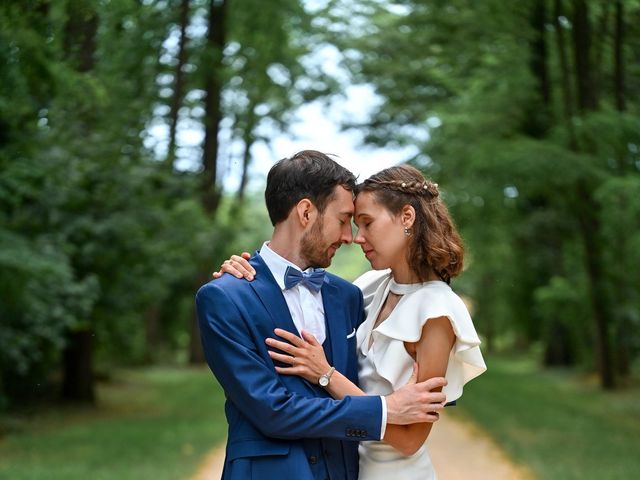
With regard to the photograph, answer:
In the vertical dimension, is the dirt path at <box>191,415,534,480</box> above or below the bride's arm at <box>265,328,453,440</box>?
below

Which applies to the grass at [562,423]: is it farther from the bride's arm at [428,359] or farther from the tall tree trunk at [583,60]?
the bride's arm at [428,359]

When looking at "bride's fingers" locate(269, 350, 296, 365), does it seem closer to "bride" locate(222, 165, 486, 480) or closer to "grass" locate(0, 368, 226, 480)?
"bride" locate(222, 165, 486, 480)

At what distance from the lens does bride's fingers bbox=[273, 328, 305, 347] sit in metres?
3.39

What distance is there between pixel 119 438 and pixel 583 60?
915 cm

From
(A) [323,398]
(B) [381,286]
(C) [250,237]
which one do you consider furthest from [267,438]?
(C) [250,237]

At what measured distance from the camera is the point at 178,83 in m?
16.6

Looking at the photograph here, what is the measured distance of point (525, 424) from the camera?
49.6 ft

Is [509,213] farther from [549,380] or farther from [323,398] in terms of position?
[323,398]

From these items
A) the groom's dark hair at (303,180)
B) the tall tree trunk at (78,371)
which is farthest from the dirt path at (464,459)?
the groom's dark hair at (303,180)

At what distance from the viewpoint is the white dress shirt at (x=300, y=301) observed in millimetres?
3557

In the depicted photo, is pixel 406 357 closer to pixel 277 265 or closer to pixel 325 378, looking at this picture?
pixel 325 378

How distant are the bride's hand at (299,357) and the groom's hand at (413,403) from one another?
0.87ft

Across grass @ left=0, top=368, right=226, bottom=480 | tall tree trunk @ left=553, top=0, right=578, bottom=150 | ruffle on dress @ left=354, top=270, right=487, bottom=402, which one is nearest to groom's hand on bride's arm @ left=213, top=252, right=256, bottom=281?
ruffle on dress @ left=354, top=270, right=487, bottom=402

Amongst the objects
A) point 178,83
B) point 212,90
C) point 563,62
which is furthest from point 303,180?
point 212,90
